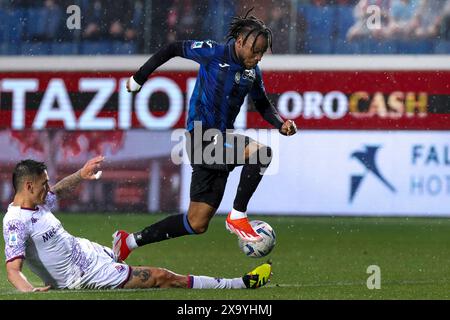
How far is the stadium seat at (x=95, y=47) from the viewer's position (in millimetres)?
18547

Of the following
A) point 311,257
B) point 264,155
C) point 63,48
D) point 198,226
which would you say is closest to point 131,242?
point 198,226

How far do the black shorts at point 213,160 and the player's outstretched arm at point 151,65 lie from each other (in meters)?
0.58

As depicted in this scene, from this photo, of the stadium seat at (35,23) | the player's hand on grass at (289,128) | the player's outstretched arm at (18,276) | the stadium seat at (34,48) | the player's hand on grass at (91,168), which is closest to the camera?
the player's outstretched arm at (18,276)

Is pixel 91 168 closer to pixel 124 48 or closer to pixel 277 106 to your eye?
pixel 277 106

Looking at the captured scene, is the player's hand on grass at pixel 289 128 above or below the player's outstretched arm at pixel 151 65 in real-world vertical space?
below

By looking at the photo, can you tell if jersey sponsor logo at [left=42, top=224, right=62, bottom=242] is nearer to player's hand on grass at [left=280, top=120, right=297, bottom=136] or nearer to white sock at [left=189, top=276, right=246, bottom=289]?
white sock at [left=189, top=276, right=246, bottom=289]

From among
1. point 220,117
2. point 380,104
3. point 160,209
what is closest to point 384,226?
point 380,104

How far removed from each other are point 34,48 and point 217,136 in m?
10.7

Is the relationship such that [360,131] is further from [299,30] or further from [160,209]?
[160,209]

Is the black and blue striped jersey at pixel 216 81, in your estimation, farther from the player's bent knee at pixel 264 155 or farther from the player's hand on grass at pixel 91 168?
the player's hand on grass at pixel 91 168

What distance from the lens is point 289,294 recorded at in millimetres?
7895

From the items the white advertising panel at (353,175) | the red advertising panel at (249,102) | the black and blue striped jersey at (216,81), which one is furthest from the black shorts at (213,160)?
the red advertising panel at (249,102)

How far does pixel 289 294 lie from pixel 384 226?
8.33m

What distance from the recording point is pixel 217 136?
844cm
